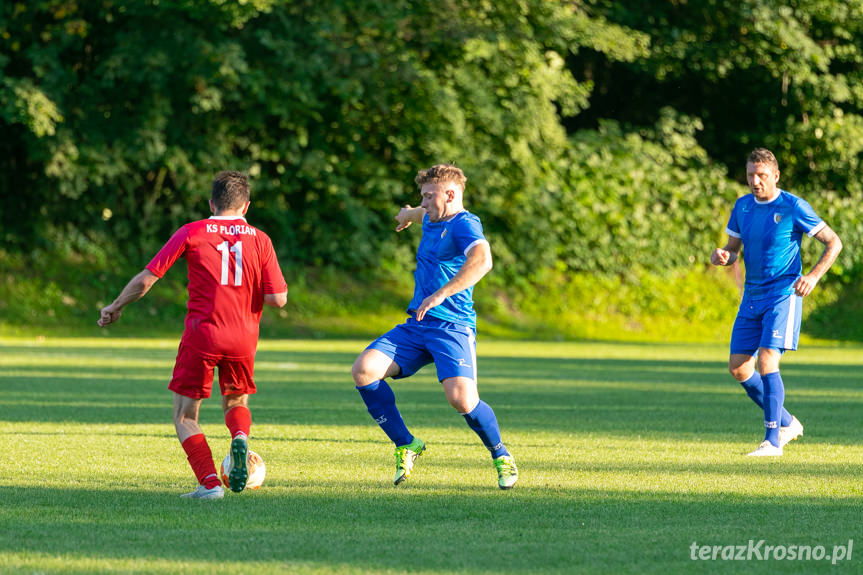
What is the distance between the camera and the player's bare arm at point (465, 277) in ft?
23.4

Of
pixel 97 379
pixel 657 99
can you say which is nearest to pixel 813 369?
pixel 97 379

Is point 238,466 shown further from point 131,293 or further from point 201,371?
point 131,293

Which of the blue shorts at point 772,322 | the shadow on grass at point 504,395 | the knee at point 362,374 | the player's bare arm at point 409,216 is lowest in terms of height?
the shadow on grass at point 504,395

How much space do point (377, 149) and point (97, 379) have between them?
18.2 metres

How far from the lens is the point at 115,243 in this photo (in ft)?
102

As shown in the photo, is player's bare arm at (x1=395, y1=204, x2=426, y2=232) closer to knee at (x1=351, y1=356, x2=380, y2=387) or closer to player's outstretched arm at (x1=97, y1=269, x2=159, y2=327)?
knee at (x1=351, y1=356, x2=380, y2=387)

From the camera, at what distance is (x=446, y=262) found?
7.51 m

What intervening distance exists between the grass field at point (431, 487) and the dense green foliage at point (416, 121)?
14.8 m

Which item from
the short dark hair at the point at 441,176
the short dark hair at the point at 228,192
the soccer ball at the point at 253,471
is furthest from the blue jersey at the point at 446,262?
the soccer ball at the point at 253,471

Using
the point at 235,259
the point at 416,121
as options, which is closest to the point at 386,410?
the point at 235,259

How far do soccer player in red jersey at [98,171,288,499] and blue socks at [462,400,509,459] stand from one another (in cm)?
Answer: 127

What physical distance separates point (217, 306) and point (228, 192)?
2.03ft

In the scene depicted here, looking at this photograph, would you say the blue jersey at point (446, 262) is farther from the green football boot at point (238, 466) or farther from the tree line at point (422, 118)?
the tree line at point (422, 118)

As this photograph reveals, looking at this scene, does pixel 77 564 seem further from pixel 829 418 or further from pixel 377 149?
pixel 377 149
